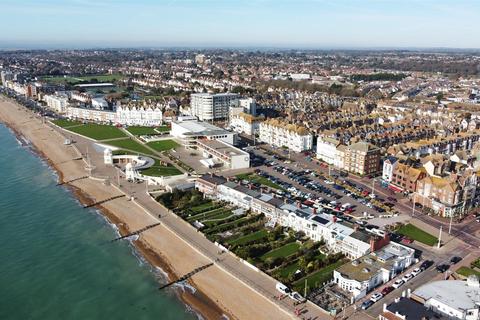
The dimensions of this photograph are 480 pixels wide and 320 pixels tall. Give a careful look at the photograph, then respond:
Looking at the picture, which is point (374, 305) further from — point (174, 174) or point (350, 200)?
point (174, 174)

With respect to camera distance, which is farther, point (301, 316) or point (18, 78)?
point (18, 78)

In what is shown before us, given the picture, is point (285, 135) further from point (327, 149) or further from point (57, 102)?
point (57, 102)

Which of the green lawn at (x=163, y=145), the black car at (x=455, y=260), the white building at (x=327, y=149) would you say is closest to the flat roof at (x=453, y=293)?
the black car at (x=455, y=260)

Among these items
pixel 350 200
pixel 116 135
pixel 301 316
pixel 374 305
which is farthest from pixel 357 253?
pixel 116 135

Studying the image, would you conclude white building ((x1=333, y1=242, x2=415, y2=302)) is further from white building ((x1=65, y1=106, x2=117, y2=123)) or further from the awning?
white building ((x1=65, y1=106, x2=117, y2=123))

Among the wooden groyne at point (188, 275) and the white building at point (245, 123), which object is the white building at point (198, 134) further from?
the wooden groyne at point (188, 275)

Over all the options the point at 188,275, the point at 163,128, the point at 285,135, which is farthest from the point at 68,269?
the point at 163,128

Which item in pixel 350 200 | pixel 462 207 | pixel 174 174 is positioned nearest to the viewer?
pixel 462 207
